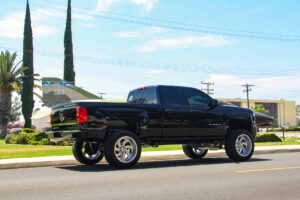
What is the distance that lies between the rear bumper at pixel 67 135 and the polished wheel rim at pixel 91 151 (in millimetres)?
1124

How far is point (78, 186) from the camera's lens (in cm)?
730

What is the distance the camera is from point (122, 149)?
9992 mm

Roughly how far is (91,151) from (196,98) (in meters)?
3.46

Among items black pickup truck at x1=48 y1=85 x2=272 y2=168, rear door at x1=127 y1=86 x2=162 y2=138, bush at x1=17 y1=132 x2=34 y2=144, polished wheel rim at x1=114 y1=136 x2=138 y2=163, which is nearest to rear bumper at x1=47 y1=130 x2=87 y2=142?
black pickup truck at x1=48 y1=85 x2=272 y2=168

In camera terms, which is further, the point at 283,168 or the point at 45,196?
the point at 283,168

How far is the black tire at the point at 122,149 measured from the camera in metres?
9.72

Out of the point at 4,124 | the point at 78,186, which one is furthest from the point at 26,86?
the point at 78,186

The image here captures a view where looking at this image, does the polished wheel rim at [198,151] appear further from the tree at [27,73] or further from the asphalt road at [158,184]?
the tree at [27,73]

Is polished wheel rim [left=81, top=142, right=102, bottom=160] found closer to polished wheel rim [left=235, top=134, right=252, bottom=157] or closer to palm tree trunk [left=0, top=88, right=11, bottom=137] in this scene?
polished wheel rim [left=235, top=134, right=252, bottom=157]

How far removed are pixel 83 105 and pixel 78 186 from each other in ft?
9.28

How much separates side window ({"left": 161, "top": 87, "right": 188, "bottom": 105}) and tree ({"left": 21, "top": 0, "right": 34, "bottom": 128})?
1564 inches

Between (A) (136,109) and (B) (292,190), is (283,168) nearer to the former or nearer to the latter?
(B) (292,190)

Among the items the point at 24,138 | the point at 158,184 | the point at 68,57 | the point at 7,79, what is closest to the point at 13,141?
the point at 24,138

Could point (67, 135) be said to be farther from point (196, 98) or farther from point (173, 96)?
point (196, 98)
